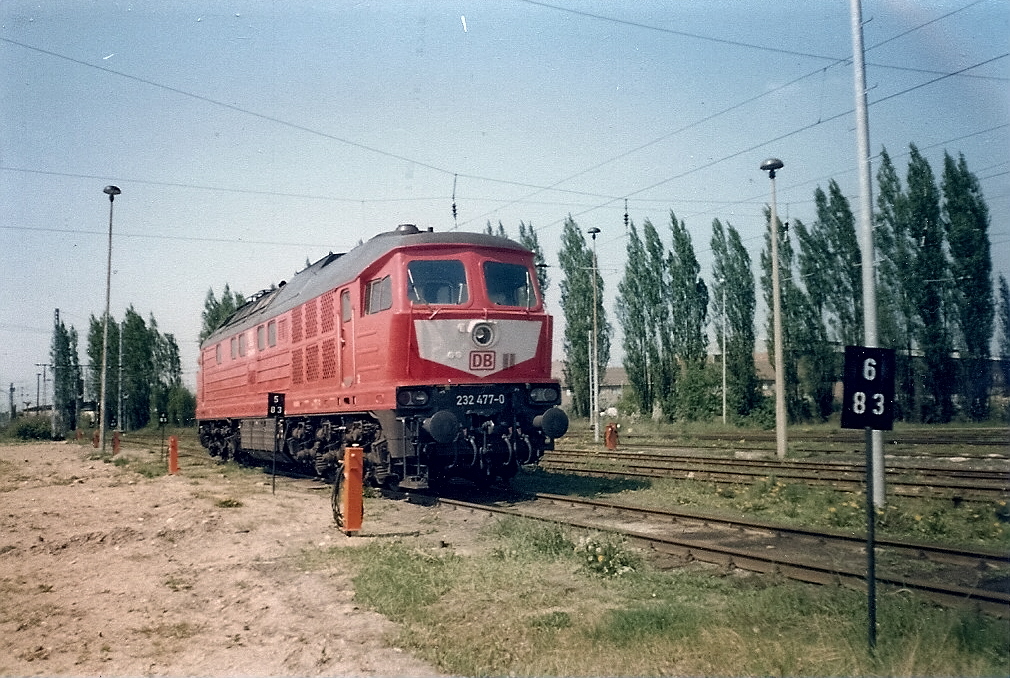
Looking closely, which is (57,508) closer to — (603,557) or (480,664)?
(603,557)

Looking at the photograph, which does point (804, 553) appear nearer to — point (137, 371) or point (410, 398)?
point (410, 398)

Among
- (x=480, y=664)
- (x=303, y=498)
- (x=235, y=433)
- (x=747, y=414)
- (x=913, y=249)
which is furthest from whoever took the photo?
(x=747, y=414)

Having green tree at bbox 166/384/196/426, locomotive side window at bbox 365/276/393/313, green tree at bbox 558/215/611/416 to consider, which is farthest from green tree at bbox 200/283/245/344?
locomotive side window at bbox 365/276/393/313

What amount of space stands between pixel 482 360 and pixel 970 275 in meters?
30.9

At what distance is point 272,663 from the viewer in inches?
201

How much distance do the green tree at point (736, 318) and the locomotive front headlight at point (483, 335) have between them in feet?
94.8

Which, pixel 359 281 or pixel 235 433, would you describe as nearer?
pixel 359 281

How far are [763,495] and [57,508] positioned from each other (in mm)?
11914

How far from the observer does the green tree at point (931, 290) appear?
1361 inches

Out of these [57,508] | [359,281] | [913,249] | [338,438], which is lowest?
[57,508]

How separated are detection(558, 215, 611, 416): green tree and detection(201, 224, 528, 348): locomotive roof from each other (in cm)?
2995

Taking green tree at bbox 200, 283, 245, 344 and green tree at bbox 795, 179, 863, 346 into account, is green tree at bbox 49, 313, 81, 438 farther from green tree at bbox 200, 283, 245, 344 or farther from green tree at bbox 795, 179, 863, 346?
green tree at bbox 795, 179, 863, 346

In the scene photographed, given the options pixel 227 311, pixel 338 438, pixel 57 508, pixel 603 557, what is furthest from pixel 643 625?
pixel 227 311

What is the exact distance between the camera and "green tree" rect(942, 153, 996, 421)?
3388 cm
